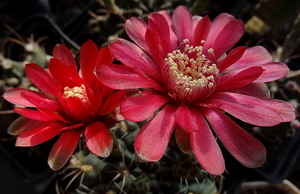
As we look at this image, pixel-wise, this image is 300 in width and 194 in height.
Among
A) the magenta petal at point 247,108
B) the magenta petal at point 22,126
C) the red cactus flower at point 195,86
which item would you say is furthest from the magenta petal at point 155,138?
the magenta petal at point 22,126

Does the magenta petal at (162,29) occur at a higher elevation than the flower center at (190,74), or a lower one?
higher

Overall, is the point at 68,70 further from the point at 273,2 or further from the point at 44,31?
the point at 273,2

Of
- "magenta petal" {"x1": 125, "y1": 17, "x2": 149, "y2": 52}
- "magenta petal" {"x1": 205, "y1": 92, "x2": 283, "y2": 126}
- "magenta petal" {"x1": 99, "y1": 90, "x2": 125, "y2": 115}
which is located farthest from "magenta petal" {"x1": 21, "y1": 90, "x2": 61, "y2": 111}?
"magenta petal" {"x1": 205, "y1": 92, "x2": 283, "y2": 126}

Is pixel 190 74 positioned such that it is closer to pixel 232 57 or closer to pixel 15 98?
pixel 232 57

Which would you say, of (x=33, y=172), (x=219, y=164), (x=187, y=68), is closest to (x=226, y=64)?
(x=187, y=68)

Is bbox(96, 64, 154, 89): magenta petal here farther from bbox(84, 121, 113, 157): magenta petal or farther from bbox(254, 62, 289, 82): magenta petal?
bbox(254, 62, 289, 82): magenta petal

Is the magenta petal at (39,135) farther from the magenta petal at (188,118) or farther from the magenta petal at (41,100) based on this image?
the magenta petal at (188,118)

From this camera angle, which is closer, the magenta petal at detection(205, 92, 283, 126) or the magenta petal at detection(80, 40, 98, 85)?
the magenta petal at detection(205, 92, 283, 126)

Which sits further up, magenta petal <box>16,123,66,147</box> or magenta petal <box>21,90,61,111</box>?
magenta petal <box>21,90,61,111</box>
